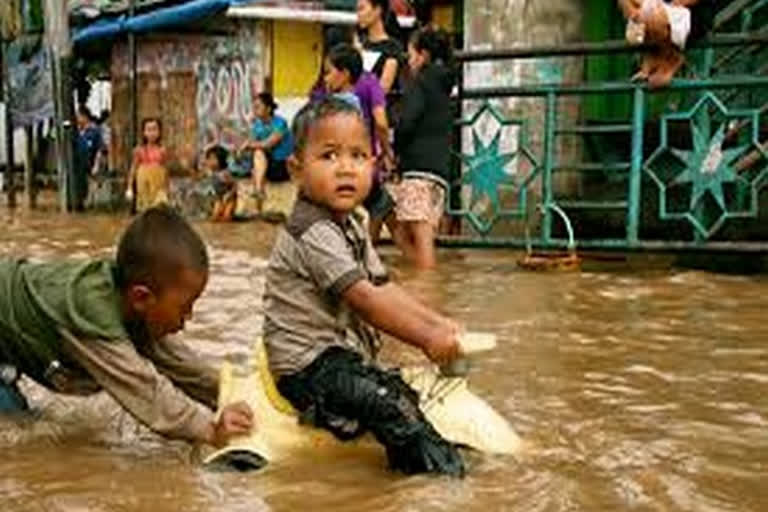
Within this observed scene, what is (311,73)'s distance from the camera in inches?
622

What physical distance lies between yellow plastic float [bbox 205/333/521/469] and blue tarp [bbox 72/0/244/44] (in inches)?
458

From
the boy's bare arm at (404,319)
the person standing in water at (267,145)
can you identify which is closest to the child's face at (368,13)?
the boy's bare arm at (404,319)

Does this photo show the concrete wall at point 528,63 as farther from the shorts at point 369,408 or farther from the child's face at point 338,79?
the shorts at point 369,408

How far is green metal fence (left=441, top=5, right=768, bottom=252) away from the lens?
730cm

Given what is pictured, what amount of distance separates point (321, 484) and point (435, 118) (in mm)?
5063

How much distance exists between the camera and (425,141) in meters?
7.81

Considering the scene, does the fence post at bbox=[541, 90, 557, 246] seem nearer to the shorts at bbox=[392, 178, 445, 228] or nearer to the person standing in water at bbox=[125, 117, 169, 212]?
the shorts at bbox=[392, 178, 445, 228]

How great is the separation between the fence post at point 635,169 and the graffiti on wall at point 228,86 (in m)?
8.43

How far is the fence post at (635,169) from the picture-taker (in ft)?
24.7

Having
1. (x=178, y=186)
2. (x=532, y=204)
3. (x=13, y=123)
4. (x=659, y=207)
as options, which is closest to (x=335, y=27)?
(x=178, y=186)

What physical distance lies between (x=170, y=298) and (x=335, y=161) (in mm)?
532

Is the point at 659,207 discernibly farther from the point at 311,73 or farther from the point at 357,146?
the point at 311,73

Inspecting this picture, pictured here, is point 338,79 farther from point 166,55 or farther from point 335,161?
point 166,55

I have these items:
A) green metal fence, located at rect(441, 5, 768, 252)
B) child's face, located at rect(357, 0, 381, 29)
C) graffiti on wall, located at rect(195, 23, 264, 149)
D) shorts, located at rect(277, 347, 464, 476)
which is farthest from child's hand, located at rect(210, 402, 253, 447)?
graffiti on wall, located at rect(195, 23, 264, 149)
